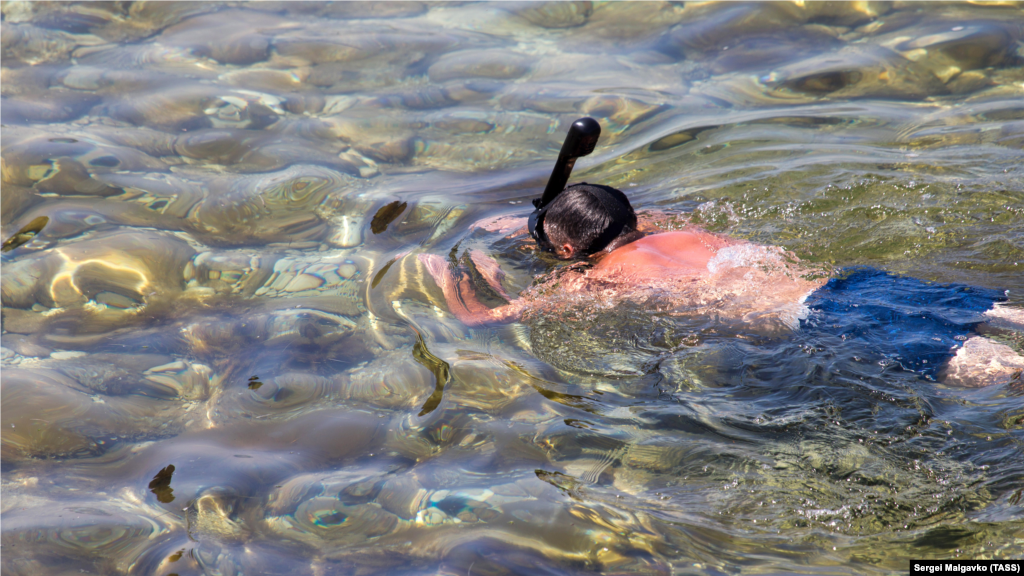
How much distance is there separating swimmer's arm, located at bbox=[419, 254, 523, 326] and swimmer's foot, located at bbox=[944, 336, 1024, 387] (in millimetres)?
1992

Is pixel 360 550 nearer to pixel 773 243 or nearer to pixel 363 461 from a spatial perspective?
pixel 363 461

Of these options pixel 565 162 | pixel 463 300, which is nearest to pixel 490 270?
pixel 463 300

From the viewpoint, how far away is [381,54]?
6730 millimetres

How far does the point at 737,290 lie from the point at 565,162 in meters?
1.09

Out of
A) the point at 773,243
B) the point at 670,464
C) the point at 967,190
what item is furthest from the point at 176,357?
the point at 967,190

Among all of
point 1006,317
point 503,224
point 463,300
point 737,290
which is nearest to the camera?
point 1006,317

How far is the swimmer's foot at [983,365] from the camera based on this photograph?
3.05 metres

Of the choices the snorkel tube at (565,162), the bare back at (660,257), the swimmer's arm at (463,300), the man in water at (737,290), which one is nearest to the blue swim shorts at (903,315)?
the man in water at (737,290)

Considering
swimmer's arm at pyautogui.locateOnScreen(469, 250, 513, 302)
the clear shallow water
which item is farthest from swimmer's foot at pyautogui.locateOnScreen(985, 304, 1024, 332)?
swimmer's arm at pyautogui.locateOnScreen(469, 250, 513, 302)

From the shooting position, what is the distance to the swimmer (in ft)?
10.7

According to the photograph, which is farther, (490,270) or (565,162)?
(490,270)

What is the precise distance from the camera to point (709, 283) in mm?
3771

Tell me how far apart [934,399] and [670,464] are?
1.13 m

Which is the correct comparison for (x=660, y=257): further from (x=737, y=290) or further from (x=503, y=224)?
(x=503, y=224)
